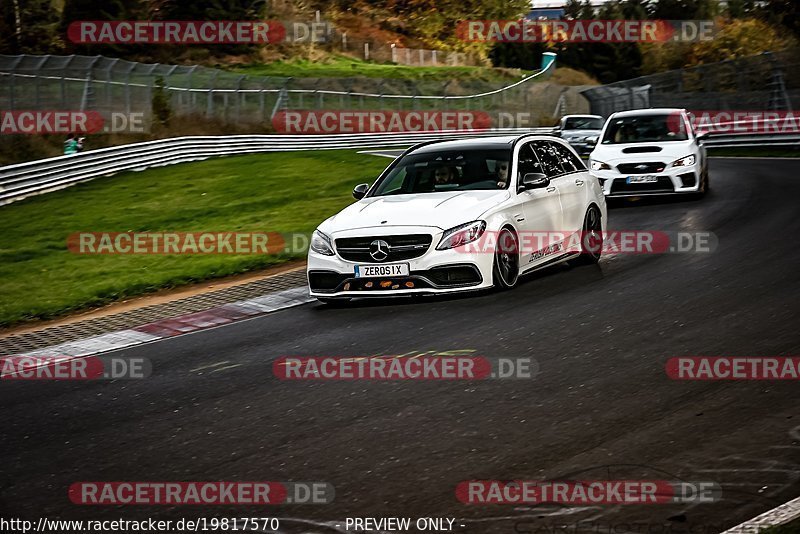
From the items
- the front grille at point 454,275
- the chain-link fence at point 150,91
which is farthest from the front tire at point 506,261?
the chain-link fence at point 150,91

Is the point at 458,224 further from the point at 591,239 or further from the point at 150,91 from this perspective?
the point at 150,91

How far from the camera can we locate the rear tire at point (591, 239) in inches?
512

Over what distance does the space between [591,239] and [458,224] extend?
2647 mm

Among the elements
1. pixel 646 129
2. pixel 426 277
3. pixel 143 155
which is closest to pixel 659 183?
pixel 646 129

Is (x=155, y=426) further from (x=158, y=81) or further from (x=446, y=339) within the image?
(x=158, y=81)

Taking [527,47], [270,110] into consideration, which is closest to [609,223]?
[270,110]

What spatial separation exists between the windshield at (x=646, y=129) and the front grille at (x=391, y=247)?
9863 millimetres

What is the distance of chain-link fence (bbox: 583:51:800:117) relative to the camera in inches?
1533

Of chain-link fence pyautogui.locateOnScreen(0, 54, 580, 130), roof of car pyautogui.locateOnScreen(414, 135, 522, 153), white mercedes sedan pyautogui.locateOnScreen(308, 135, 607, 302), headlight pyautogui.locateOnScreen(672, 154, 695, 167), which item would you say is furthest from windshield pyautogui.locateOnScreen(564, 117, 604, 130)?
roof of car pyautogui.locateOnScreen(414, 135, 522, 153)

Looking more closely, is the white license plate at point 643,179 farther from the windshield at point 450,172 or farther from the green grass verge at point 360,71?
the green grass verge at point 360,71

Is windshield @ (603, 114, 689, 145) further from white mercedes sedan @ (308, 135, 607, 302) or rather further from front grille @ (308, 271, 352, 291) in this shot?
front grille @ (308, 271, 352, 291)

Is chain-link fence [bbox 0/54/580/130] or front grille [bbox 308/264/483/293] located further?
chain-link fence [bbox 0/54/580/130]

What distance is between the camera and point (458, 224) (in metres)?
11.0

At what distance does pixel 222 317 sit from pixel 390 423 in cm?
536
